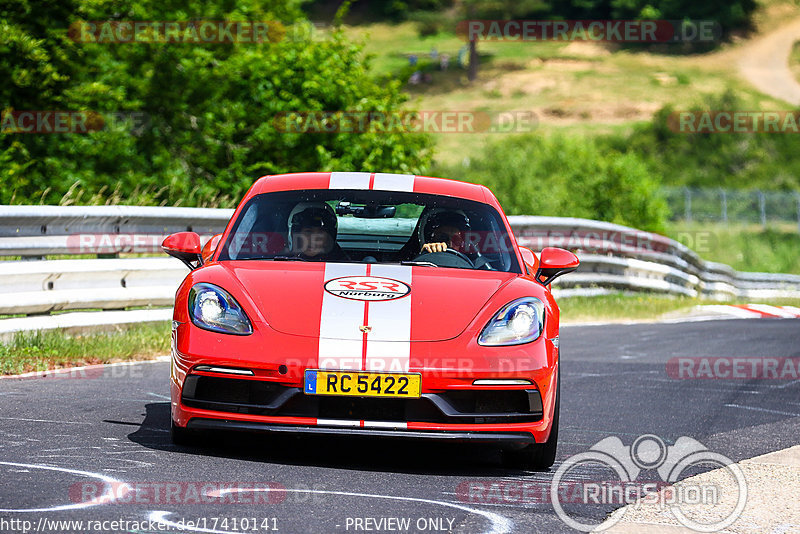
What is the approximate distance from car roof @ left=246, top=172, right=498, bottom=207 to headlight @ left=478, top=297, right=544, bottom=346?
128 cm

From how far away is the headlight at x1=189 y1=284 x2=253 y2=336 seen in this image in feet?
17.3

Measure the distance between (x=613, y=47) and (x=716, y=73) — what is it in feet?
38.3

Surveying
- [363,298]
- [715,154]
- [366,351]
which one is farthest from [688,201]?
[366,351]

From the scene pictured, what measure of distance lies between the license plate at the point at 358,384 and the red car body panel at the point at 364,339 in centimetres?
3

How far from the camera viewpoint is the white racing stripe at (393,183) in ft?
21.5

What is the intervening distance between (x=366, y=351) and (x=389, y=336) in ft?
0.46

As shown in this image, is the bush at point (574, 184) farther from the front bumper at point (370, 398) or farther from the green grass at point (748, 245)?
the front bumper at point (370, 398)

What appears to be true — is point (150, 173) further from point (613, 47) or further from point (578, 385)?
point (613, 47)

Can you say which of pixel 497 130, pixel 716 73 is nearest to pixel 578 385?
pixel 497 130

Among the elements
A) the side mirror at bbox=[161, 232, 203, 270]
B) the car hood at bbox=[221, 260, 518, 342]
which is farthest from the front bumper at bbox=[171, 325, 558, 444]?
the side mirror at bbox=[161, 232, 203, 270]

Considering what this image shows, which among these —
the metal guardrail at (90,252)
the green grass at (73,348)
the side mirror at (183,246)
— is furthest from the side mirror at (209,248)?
the metal guardrail at (90,252)

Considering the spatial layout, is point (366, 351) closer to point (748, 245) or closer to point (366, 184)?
point (366, 184)

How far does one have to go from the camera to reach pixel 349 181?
6.62m

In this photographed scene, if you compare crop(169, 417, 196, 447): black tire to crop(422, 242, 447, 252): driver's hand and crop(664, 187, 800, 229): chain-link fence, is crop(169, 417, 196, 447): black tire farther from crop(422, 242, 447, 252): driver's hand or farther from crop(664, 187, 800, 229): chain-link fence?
crop(664, 187, 800, 229): chain-link fence
